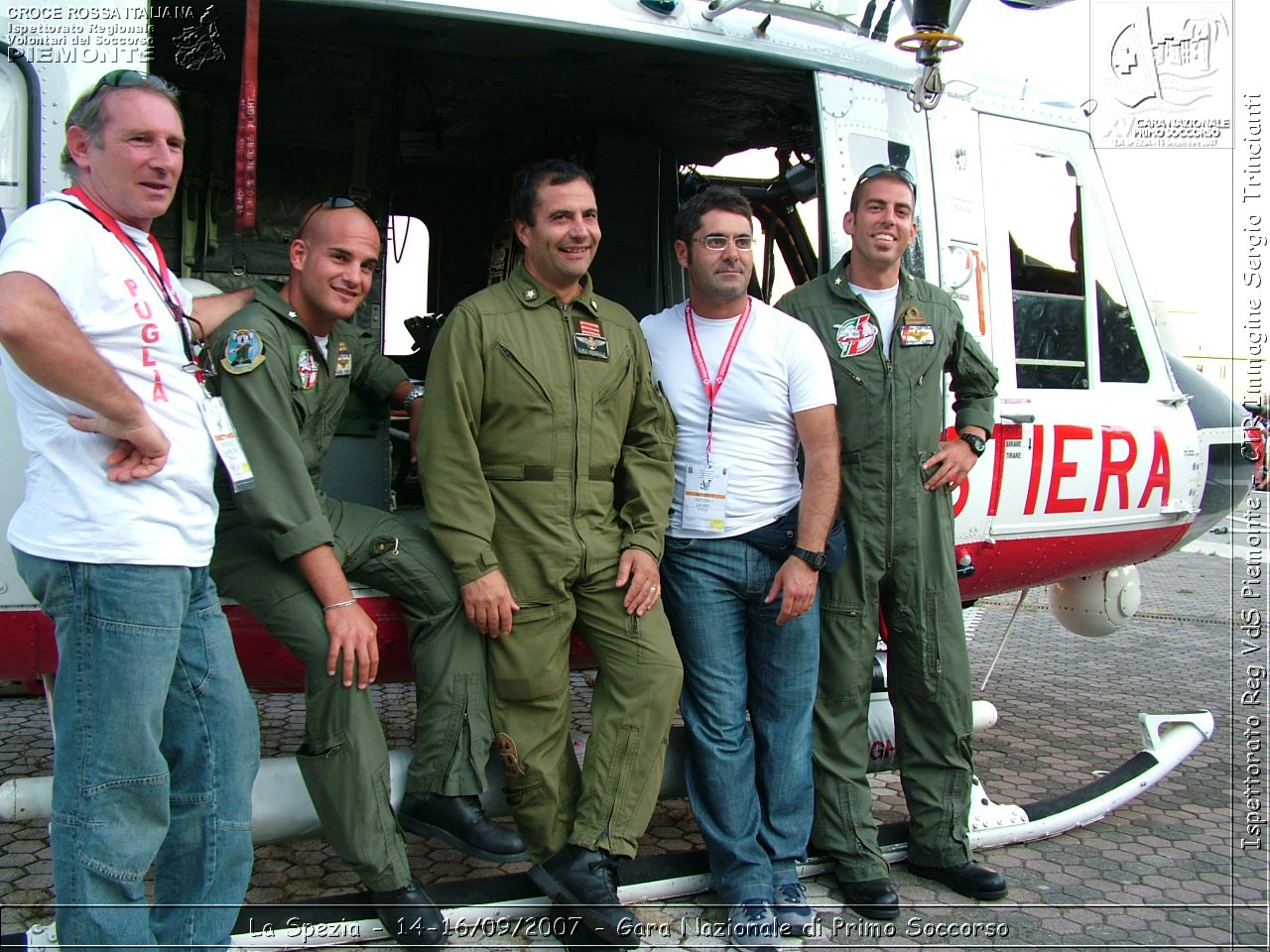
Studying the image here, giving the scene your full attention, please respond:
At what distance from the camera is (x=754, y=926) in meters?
2.90

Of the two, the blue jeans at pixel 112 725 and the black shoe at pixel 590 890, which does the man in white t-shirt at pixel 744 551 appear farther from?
the blue jeans at pixel 112 725

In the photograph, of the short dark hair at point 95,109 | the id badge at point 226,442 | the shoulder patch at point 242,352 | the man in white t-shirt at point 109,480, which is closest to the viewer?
the man in white t-shirt at point 109,480

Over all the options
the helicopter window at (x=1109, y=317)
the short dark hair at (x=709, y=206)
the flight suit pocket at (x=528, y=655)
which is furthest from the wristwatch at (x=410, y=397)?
the helicopter window at (x=1109, y=317)

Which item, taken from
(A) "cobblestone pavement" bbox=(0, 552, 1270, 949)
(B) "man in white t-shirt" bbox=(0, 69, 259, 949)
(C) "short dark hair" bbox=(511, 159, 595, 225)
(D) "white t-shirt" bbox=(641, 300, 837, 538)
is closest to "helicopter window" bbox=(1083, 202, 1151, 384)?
(A) "cobblestone pavement" bbox=(0, 552, 1270, 949)

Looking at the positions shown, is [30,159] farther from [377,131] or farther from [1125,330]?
[1125,330]

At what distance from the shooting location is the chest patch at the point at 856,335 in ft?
10.6

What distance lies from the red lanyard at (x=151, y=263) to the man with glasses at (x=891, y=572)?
6.08 ft

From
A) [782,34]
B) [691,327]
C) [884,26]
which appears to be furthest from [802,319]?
[884,26]

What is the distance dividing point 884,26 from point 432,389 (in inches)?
91.1

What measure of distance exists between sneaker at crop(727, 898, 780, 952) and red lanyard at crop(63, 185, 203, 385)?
6.59ft

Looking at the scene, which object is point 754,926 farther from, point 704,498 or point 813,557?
point 704,498

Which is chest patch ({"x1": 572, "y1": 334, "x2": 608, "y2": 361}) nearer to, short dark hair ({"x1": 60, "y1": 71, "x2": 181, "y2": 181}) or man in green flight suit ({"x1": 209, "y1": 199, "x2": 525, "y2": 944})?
man in green flight suit ({"x1": 209, "y1": 199, "x2": 525, "y2": 944})

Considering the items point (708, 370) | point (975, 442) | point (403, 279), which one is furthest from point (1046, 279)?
point (403, 279)

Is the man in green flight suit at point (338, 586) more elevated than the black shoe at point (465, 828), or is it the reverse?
the man in green flight suit at point (338, 586)
